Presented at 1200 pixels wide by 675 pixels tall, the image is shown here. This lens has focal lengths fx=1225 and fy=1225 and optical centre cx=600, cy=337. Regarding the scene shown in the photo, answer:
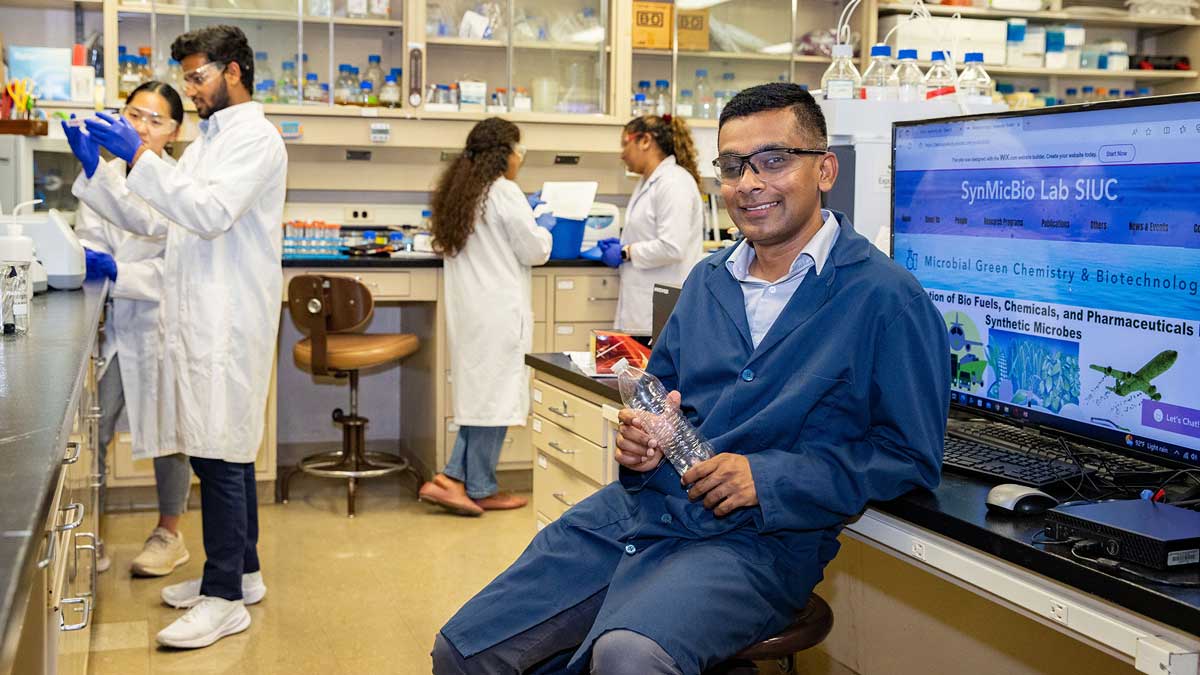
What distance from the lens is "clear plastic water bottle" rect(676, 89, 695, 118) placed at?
6.11m

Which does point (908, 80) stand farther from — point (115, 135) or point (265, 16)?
point (265, 16)

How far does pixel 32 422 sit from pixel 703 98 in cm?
490

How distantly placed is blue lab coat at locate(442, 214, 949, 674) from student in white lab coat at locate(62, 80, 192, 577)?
1.91 metres

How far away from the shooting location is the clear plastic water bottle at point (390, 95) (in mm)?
5551

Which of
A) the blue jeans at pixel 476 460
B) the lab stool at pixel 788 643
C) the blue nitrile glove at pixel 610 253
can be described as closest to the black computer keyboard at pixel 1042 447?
the lab stool at pixel 788 643

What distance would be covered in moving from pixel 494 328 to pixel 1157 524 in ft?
11.0

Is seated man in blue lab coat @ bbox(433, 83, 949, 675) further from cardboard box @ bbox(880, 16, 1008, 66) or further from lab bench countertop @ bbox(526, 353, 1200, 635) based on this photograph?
cardboard box @ bbox(880, 16, 1008, 66)

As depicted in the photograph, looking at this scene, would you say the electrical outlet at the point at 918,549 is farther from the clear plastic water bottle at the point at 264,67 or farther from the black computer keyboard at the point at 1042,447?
the clear plastic water bottle at the point at 264,67

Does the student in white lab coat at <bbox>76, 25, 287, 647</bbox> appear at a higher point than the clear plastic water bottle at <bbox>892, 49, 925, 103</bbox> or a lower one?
lower

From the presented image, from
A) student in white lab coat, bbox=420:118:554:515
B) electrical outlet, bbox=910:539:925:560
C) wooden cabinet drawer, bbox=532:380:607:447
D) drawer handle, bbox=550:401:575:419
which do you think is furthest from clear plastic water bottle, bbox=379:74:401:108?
electrical outlet, bbox=910:539:925:560

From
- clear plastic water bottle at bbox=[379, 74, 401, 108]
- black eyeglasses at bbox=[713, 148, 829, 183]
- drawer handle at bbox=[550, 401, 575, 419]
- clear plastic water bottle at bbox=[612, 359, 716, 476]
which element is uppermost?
clear plastic water bottle at bbox=[379, 74, 401, 108]

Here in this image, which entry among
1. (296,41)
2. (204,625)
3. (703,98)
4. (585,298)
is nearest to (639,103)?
(703,98)

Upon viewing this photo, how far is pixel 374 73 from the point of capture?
223 inches

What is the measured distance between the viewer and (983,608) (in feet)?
7.75
